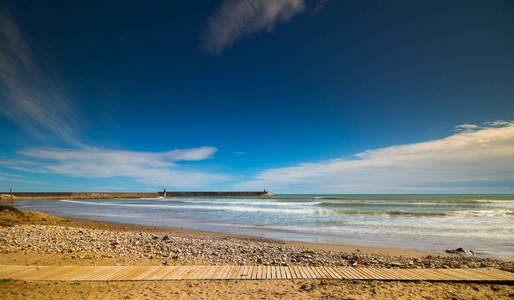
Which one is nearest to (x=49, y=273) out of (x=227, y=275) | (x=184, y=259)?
(x=184, y=259)

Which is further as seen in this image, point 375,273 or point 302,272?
point 302,272

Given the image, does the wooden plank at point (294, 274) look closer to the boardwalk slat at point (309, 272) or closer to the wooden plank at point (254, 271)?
the boardwalk slat at point (309, 272)

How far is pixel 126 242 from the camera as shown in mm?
9383

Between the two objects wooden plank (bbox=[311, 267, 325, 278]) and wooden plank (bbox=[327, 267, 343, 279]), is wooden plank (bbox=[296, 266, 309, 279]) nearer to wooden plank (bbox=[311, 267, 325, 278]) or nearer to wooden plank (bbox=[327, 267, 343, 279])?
wooden plank (bbox=[311, 267, 325, 278])

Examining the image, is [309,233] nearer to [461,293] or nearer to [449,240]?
[449,240]

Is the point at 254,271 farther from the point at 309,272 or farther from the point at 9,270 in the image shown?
the point at 9,270

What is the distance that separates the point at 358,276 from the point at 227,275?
319 cm

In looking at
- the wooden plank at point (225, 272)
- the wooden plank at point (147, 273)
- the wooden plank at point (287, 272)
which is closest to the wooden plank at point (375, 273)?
the wooden plank at point (287, 272)

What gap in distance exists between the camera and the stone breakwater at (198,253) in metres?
7.51

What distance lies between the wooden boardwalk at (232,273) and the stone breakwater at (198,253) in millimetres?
881

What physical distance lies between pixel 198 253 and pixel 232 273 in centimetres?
258

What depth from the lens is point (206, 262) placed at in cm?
743

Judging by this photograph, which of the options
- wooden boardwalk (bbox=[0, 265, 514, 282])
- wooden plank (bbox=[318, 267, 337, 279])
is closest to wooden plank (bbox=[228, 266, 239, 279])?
wooden boardwalk (bbox=[0, 265, 514, 282])

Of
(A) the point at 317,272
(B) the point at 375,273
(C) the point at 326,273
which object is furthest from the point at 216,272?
(B) the point at 375,273
